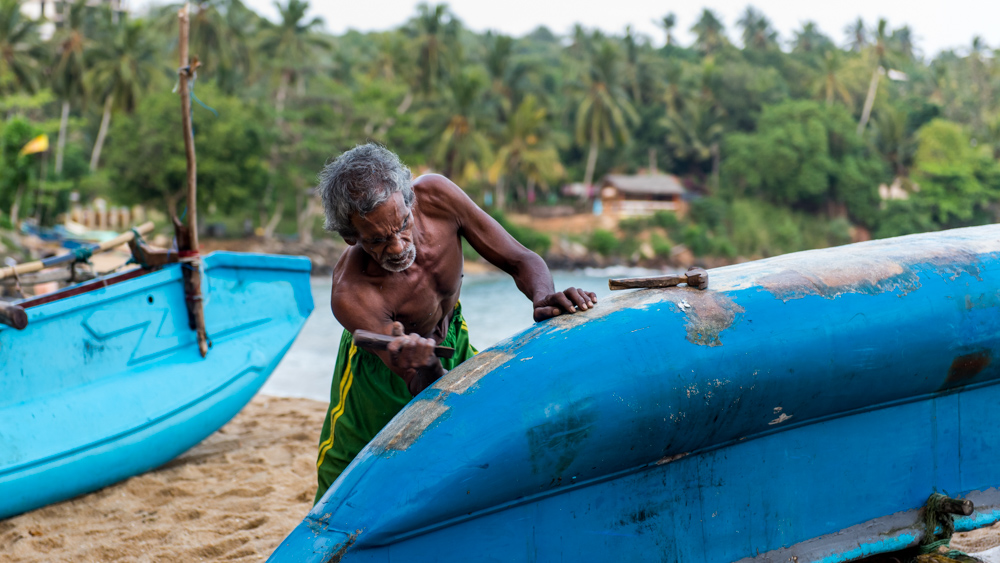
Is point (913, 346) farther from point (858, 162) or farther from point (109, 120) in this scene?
point (858, 162)

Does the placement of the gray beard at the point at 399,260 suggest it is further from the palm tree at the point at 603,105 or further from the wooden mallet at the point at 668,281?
the palm tree at the point at 603,105

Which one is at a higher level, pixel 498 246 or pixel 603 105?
pixel 603 105

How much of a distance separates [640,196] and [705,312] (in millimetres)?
40746

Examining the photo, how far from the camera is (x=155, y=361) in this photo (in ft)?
16.2

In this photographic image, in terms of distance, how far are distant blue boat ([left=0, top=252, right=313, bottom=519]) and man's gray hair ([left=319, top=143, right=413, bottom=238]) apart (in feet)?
9.21

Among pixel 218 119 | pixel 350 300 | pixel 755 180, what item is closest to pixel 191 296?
pixel 350 300

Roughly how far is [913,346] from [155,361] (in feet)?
13.7

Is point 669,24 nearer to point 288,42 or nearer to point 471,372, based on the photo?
point 288,42

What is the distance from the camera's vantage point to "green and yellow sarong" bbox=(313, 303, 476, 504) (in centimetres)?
251

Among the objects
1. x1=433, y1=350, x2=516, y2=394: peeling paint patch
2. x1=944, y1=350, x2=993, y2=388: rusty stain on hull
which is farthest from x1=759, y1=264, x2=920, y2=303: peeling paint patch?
x1=433, y1=350, x2=516, y2=394: peeling paint patch

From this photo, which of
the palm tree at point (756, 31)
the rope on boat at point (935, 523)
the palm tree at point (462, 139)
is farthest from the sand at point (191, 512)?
the palm tree at point (756, 31)

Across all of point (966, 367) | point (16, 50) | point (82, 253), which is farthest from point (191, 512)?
point (16, 50)

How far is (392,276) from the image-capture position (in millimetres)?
2459

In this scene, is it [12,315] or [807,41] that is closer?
[12,315]
